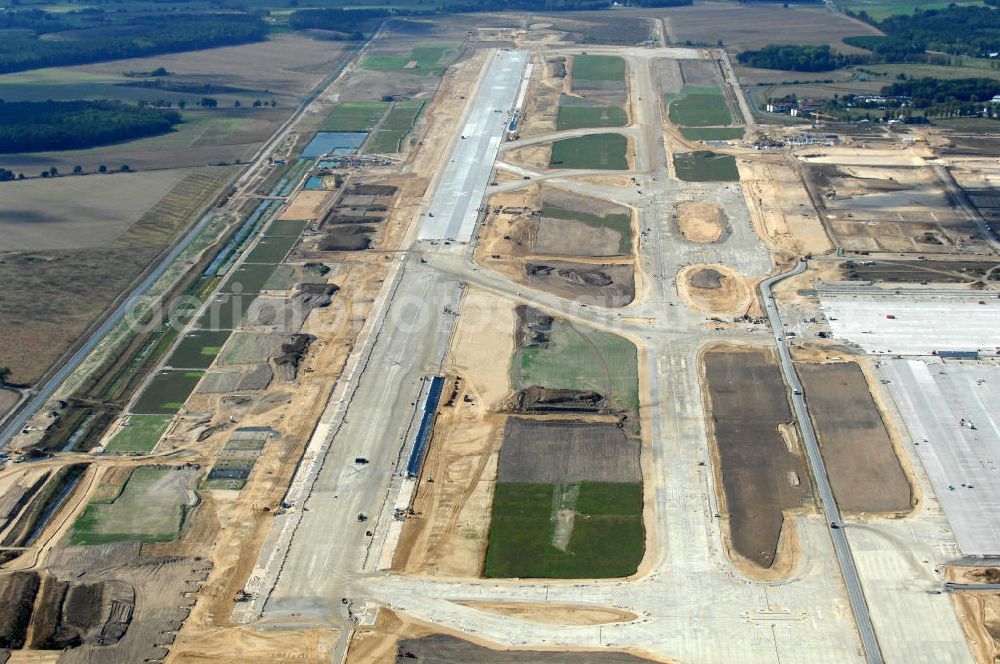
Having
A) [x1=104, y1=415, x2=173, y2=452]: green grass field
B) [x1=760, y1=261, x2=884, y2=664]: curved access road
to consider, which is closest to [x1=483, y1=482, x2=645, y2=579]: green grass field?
[x1=760, y1=261, x2=884, y2=664]: curved access road

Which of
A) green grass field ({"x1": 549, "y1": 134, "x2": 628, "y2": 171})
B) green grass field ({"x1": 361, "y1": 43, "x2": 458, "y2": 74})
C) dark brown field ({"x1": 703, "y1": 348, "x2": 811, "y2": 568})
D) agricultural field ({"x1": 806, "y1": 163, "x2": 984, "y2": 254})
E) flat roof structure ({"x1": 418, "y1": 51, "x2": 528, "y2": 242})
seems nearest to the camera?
dark brown field ({"x1": 703, "y1": 348, "x2": 811, "y2": 568})

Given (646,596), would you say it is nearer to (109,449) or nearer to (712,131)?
(109,449)

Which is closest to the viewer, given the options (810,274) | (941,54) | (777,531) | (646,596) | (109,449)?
(646,596)

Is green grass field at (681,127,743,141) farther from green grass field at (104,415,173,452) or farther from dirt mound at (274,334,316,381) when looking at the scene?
green grass field at (104,415,173,452)

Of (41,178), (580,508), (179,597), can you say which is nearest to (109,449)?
(179,597)

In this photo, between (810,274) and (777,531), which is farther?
(810,274)

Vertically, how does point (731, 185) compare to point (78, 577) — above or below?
above
